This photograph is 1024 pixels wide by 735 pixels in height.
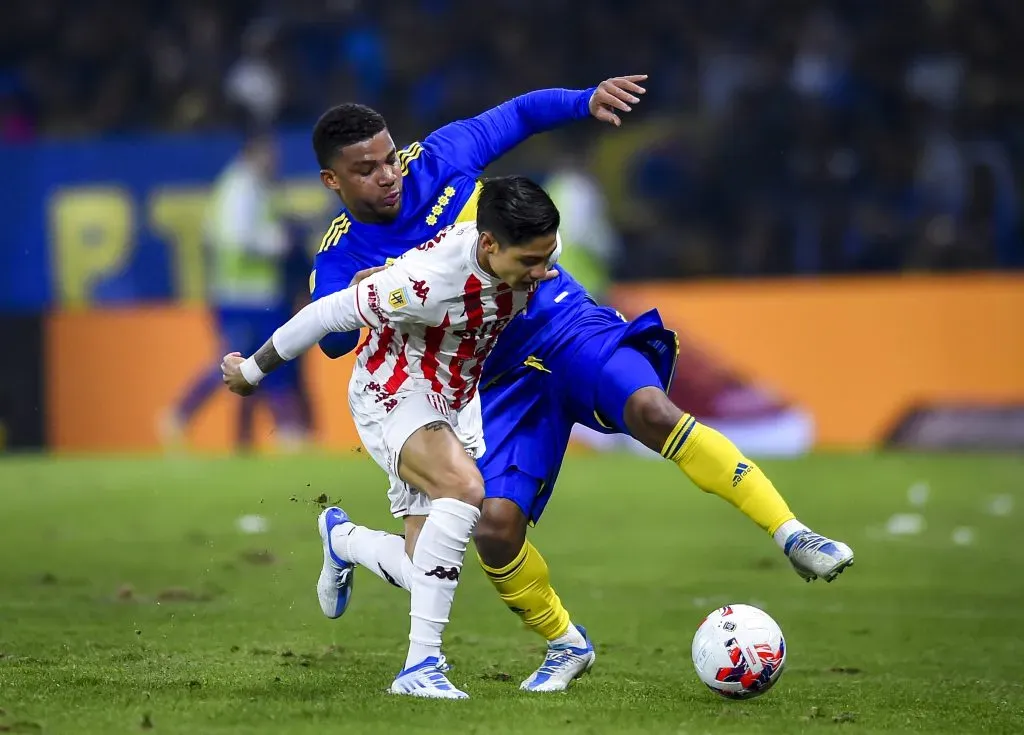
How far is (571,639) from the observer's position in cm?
552

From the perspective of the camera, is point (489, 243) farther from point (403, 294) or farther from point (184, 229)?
point (184, 229)

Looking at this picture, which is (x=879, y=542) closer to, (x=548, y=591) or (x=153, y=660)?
(x=548, y=591)

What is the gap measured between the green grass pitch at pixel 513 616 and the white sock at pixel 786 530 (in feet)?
1.66

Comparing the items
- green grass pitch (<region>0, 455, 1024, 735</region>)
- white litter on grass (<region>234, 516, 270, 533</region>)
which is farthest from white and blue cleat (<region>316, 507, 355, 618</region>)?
white litter on grass (<region>234, 516, 270, 533</region>)

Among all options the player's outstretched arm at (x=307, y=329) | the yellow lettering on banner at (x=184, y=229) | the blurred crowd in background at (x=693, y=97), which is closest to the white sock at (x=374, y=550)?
the player's outstretched arm at (x=307, y=329)

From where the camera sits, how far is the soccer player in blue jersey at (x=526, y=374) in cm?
540

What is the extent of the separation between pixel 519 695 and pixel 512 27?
12521mm

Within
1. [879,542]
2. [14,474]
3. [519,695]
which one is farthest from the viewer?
[14,474]

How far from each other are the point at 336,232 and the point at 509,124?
854 millimetres

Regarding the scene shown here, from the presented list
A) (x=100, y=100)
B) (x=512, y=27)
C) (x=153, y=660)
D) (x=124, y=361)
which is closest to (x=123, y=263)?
(x=124, y=361)

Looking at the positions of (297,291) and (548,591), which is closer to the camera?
(548,591)

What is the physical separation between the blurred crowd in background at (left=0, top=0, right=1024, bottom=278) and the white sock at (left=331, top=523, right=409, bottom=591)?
9510 mm

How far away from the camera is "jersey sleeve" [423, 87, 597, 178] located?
19.8 ft

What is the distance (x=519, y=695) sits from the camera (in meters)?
5.14
